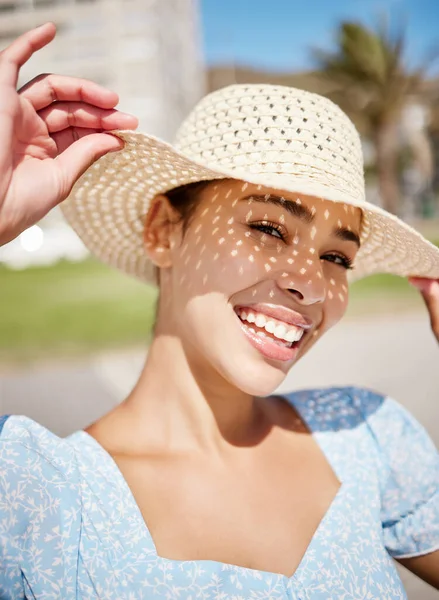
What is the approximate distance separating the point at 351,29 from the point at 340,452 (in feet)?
50.1

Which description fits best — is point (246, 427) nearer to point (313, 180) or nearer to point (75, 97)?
point (313, 180)

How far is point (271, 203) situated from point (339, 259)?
0.28 meters

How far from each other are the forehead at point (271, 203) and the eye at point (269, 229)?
3cm

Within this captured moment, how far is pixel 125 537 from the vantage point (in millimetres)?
1187

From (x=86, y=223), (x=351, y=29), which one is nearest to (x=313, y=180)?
(x=86, y=223)

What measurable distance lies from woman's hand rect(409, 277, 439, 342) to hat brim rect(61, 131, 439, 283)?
0.10ft

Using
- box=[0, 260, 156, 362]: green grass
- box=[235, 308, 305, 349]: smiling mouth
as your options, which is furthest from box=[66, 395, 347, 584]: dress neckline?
box=[0, 260, 156, 362]: green grass

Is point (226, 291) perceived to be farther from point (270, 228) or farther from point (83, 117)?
point (83, 117)

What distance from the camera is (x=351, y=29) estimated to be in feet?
47.2

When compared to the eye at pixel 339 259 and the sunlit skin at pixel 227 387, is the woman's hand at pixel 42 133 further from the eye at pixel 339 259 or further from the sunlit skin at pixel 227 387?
the eye at pixel 339 259

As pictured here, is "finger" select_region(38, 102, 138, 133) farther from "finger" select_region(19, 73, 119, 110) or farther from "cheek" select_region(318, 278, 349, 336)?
"cheek" select_region(318, 278, 349, 336)

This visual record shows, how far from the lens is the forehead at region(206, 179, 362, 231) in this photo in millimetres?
1295

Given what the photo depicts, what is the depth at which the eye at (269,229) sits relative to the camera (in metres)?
1.31

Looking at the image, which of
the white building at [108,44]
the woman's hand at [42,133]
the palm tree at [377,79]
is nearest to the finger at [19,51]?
the woman's hand at [42,133]
